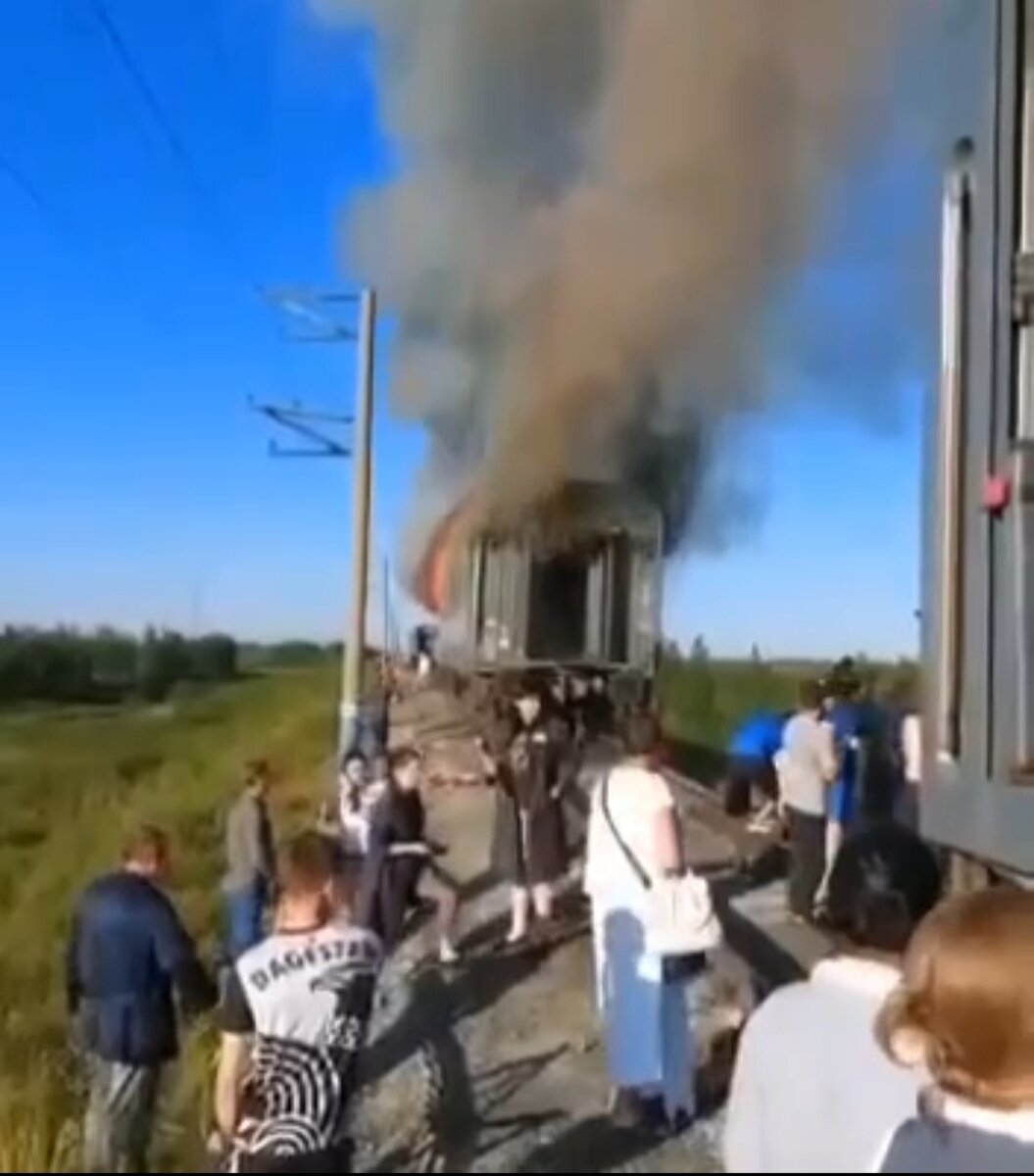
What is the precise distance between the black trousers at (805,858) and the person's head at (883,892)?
1.4 inches

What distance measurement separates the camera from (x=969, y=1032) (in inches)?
37.4

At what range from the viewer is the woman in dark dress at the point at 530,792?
1539mm

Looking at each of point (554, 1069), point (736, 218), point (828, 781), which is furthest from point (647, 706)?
point (736, 218)

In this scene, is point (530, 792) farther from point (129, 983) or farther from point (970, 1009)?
point (970, 1009)

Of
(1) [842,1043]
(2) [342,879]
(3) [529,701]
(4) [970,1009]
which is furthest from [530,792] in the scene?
(4) [970,1009]

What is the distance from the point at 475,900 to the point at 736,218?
0.66 meters

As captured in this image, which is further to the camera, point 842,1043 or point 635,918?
point 635,918

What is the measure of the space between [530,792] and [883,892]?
0.32 meters

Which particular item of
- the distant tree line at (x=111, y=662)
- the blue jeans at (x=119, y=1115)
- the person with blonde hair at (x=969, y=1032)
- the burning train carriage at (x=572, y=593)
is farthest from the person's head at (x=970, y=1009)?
the distant tree line at (x=111, y=662)

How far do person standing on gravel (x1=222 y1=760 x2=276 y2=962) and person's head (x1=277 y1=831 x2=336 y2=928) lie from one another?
0.06ft

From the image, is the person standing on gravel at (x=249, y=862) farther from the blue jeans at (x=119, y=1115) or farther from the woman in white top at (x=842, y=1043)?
the woman in white top at (x=842, y=1043)

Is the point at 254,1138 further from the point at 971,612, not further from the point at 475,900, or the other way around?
the point at 971,612

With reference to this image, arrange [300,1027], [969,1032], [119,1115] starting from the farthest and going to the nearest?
[300,1027] < [119,1115] < [969,1032]

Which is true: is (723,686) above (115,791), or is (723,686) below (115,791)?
above
